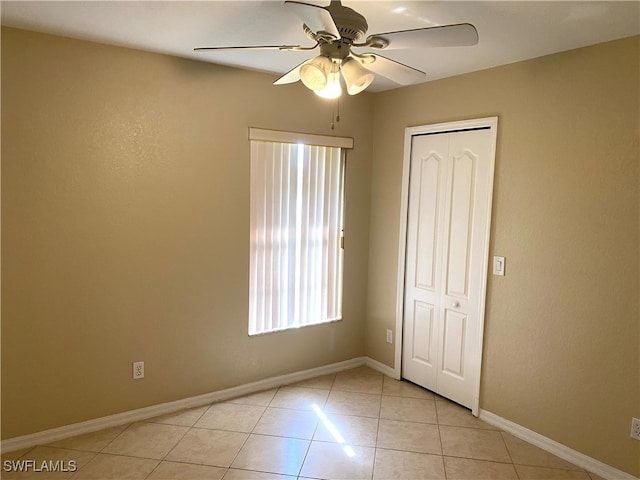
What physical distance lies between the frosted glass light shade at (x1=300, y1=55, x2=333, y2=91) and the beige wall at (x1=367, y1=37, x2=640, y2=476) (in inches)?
66.1

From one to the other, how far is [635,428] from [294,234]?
2.51m

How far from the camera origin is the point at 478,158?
325cm

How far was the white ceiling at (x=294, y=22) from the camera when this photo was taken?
2.12 m

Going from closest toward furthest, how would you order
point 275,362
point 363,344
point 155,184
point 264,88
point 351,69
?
point 351,69 < point 155,184 < point 264,88 < point 275,362 < point 363,344

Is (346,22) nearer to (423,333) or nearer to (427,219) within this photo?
(427,219)

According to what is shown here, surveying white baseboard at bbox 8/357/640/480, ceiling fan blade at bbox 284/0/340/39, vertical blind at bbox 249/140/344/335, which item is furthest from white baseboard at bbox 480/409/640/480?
ceiling fan blade at bbox 284/0/340/39

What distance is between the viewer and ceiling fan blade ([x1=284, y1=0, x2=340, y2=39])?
1594mm

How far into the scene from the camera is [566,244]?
2770 mm

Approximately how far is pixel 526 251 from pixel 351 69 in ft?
5.80

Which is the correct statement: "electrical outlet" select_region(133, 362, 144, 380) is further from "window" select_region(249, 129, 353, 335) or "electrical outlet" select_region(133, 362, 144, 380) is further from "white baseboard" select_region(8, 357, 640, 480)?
"window" select_region(249, 129, 353, 335)

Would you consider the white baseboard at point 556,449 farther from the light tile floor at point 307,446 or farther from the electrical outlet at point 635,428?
the electrical outlet at point 635,428

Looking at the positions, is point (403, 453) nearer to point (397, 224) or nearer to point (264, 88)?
point (397, 224)

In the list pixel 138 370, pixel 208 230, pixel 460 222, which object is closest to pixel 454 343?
pixel 460 222

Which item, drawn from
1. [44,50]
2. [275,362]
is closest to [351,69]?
[44,50]
